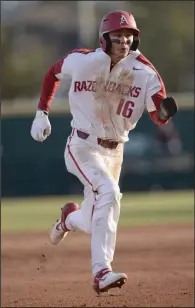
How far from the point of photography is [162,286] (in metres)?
9.16

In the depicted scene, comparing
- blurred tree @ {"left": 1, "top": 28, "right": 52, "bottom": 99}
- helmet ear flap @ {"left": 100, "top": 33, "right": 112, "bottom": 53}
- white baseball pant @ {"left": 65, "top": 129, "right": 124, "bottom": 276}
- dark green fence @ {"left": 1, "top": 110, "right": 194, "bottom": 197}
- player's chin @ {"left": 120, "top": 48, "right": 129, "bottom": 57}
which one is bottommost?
blurred tree @ {"left": 1, "top": 28, "right": 52, "bottom": 99}

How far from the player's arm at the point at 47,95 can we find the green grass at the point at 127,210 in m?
6.97

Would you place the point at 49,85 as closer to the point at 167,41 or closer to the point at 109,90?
the point at 109,90

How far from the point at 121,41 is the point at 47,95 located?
1051 mm

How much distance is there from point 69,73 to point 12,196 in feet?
46.8

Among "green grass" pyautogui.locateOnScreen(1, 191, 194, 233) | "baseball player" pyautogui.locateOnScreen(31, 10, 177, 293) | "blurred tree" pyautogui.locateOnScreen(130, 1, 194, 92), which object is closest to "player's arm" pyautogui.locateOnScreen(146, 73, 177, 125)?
"baseball player" pyautogui.locateOnScreen(31, 10, 177, 293)

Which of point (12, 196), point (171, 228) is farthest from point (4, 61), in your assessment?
point (171, 228)

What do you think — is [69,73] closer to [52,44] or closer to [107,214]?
[107,214]

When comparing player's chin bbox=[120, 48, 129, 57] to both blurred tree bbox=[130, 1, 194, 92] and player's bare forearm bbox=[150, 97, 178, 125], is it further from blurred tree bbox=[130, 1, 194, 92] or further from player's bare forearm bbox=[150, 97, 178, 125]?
blurred tree bbox=[130, 1, 194, 92]

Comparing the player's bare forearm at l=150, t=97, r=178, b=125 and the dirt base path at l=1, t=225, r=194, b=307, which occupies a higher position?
the player's bare forearm at l=150, t=97, r=178, b=125

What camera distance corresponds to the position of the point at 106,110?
298 inches

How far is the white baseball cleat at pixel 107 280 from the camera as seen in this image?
6.86 m

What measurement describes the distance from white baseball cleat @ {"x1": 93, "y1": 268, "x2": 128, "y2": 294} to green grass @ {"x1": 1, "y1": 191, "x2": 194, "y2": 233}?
791 cm

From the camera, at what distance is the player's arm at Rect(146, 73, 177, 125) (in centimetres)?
712
